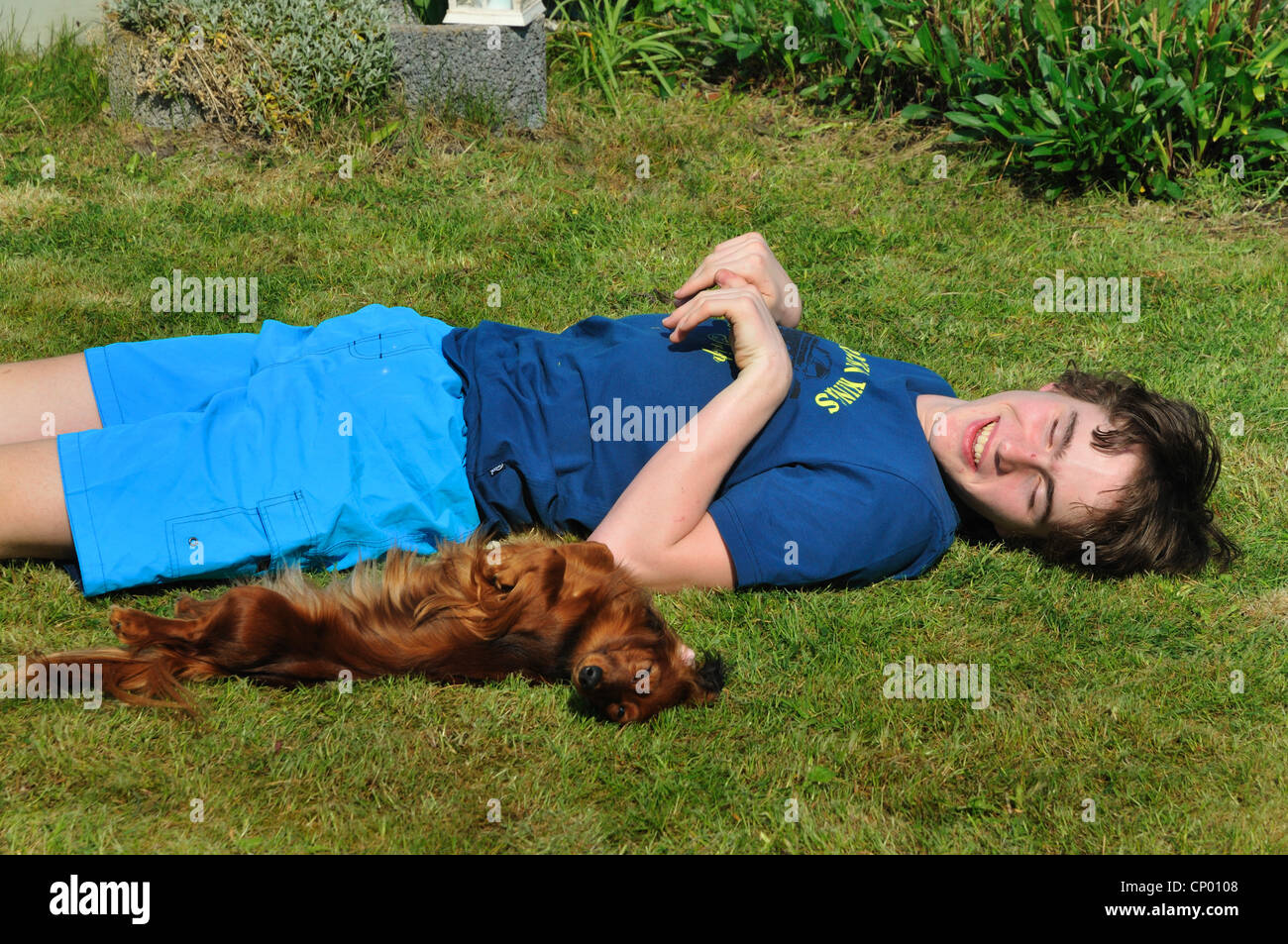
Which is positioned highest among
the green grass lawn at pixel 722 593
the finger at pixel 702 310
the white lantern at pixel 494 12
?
the white lantern at pixel 494 12

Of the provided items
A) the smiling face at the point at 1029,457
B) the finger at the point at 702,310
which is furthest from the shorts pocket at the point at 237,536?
the smiling face at the point at 1029,457

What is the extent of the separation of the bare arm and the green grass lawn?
1.09ft

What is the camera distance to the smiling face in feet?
10.8

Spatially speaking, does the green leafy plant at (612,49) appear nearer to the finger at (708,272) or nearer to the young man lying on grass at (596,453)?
the finger at (708,272)

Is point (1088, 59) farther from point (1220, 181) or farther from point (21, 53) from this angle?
point (21, 53)

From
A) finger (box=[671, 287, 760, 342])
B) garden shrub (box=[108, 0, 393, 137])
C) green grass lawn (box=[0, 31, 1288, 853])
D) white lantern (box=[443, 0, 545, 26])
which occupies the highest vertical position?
white lantern (box=[443, 0, 545, 26])

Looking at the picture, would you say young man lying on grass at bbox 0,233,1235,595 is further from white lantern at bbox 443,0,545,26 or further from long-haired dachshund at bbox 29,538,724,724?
white lantern at bbox 443,0,545,26

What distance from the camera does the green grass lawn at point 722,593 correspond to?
2639 mm

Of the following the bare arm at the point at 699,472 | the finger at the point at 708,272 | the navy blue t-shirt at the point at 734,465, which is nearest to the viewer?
the bare arm at the point at 699,472

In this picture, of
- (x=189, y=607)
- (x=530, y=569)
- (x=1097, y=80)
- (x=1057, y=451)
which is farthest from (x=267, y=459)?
(x=1097, y=80)

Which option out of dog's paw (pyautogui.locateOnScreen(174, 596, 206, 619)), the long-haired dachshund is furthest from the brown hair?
dog's paw (pyautogui.locateOnScreen(174, 596, 206, 619))

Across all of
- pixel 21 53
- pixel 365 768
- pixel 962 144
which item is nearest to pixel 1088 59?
pixel 962 144

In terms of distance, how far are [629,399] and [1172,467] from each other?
1.64 metres
